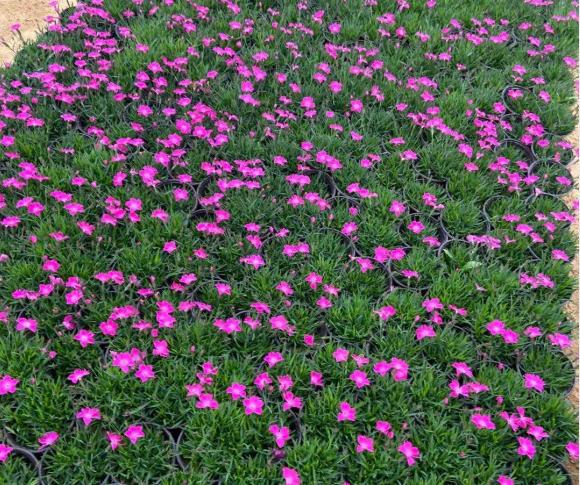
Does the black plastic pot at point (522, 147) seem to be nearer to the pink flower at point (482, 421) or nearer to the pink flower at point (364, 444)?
the pink flower at point (482, 421)

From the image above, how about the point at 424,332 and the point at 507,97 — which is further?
the point at 507,97

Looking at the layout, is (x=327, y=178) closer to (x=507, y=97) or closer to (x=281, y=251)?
(x=281, y=251)

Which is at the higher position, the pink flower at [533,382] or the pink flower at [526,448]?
the pink flower at [533,382]

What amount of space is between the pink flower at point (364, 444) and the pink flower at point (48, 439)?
127cm

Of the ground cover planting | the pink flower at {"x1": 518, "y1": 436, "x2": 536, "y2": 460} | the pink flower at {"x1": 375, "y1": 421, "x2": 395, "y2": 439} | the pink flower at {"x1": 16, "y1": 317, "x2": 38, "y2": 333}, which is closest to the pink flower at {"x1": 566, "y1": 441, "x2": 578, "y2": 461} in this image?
the ground cover planting

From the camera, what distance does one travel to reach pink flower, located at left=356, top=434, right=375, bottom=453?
7.66ft

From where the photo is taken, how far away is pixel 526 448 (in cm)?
238

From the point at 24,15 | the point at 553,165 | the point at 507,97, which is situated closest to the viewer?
the point at 553,165

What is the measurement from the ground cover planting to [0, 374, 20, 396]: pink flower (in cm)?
1

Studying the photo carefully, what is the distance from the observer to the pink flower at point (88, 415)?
90.9 inches

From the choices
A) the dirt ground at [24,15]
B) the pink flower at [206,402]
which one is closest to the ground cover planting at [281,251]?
the pink flower at [206,402]

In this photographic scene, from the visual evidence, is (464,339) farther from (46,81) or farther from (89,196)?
(46,81)

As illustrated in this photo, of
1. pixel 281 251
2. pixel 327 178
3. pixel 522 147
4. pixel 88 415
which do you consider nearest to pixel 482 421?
pixel 281 251

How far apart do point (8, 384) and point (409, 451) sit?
1.76m
